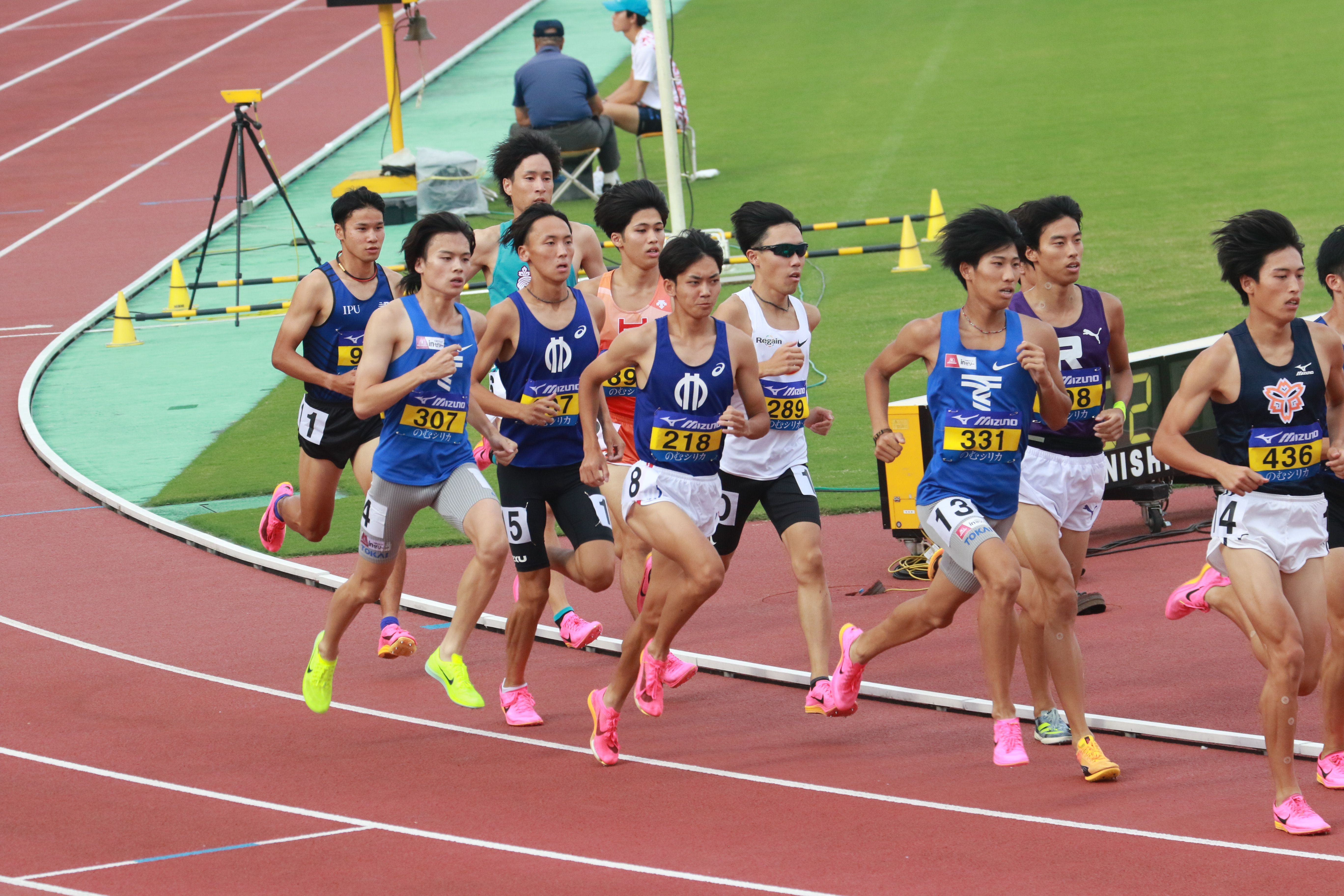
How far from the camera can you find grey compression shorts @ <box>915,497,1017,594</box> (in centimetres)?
648

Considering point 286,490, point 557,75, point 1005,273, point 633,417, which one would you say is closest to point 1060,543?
point 1005,273

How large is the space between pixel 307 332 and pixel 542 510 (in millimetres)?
1785

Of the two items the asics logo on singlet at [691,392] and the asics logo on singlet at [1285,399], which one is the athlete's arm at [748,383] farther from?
the asics logo on singlet at [1285,399]

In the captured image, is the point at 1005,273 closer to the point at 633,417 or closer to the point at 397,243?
the point at 633,417

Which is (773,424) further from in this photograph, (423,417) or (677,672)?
(423,417)

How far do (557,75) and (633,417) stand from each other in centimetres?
1166

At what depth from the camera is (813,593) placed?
292 inches

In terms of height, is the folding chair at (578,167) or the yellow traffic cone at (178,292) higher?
the folding chair at (578,167)

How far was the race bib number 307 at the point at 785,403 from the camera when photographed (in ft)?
24.8

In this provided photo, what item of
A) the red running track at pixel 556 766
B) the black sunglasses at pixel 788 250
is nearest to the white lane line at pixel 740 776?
the red running track at pixel 556 766

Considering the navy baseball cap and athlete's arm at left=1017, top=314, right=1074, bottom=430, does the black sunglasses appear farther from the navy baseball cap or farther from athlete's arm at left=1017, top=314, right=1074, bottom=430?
the navy baseball cap

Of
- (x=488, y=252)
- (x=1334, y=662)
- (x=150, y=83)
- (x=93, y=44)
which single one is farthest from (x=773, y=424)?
(x=93, y=44)

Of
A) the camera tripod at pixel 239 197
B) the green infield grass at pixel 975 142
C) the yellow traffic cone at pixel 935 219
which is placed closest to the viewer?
the green infield grass at pixel 975 142

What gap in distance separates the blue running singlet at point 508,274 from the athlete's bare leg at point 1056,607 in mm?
2951
